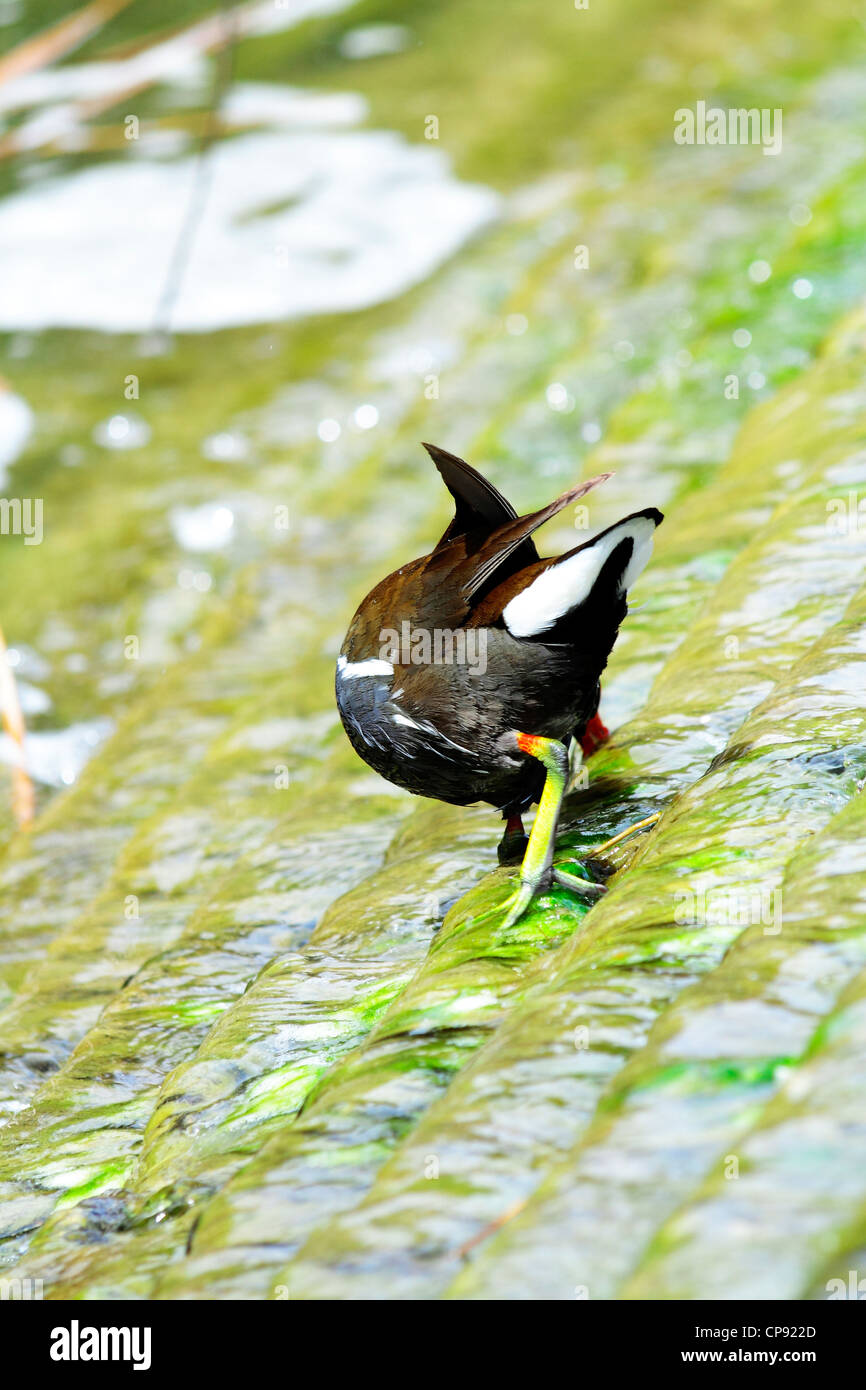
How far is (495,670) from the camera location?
329 centimetres

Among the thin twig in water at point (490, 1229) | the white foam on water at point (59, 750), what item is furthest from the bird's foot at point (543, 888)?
the white foam on water at point (59, 750)

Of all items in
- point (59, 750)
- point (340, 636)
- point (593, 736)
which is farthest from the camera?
point (59, 750)

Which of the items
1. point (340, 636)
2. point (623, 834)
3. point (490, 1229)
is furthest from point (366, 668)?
point (340, 636)

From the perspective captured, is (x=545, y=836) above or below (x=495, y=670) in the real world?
below

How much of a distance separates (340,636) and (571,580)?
316cm

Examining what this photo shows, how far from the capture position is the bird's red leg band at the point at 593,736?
398cm

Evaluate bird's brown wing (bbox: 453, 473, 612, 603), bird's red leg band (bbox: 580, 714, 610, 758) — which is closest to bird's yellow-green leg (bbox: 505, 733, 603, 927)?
bird's brown wing (bbox: 453, 473, 612, 603)

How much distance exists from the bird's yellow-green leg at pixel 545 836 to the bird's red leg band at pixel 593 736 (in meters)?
0.65

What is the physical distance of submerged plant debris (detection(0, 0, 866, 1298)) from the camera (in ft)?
7.39

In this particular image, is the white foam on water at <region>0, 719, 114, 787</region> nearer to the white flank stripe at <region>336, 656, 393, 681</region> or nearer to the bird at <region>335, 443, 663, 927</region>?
the white flank stripe at <region>336, 656, 393, 681</region>

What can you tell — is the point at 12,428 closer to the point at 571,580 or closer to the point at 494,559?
the point at 494,559

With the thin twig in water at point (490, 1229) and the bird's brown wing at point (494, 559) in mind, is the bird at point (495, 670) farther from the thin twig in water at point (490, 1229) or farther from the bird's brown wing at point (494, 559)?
the thin twig in water at point (490, 1229)
